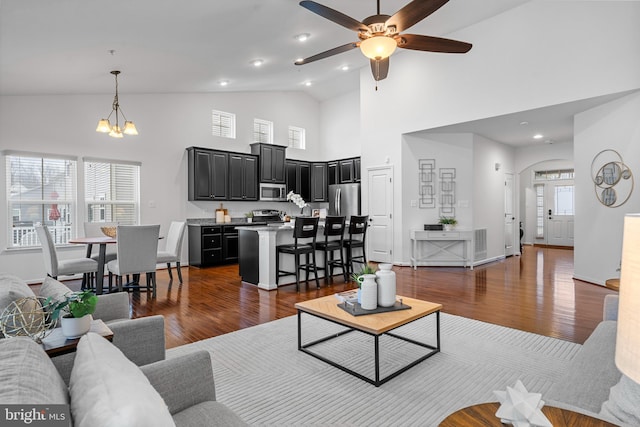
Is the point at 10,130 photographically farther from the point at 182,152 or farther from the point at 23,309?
the point at 23,309

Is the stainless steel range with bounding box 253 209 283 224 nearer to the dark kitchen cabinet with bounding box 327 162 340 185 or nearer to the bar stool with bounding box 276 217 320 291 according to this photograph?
the dark kitchen cabinet with bounding box 327 162 340 185

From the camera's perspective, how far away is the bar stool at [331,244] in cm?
532

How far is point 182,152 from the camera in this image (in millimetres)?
7207

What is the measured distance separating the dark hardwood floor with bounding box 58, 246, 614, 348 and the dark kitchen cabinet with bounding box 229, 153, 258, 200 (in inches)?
74.8

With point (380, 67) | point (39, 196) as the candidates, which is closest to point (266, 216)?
point (39, 196)

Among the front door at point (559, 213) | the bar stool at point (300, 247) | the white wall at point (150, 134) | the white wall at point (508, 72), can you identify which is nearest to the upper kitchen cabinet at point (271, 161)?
the white wall at point (150, 134)

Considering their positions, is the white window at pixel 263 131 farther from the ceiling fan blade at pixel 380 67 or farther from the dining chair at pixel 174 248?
the ceiling fan blade at pixel 380 67

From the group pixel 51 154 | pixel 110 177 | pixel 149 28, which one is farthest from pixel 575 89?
pixel 51 154

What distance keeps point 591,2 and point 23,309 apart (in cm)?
664

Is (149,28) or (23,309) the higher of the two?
(149,28)

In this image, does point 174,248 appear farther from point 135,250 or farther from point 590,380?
point 590,380

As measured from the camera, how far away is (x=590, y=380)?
1521mm

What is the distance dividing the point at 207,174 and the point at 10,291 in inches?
228

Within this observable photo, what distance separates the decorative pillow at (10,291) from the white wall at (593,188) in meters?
6.25
